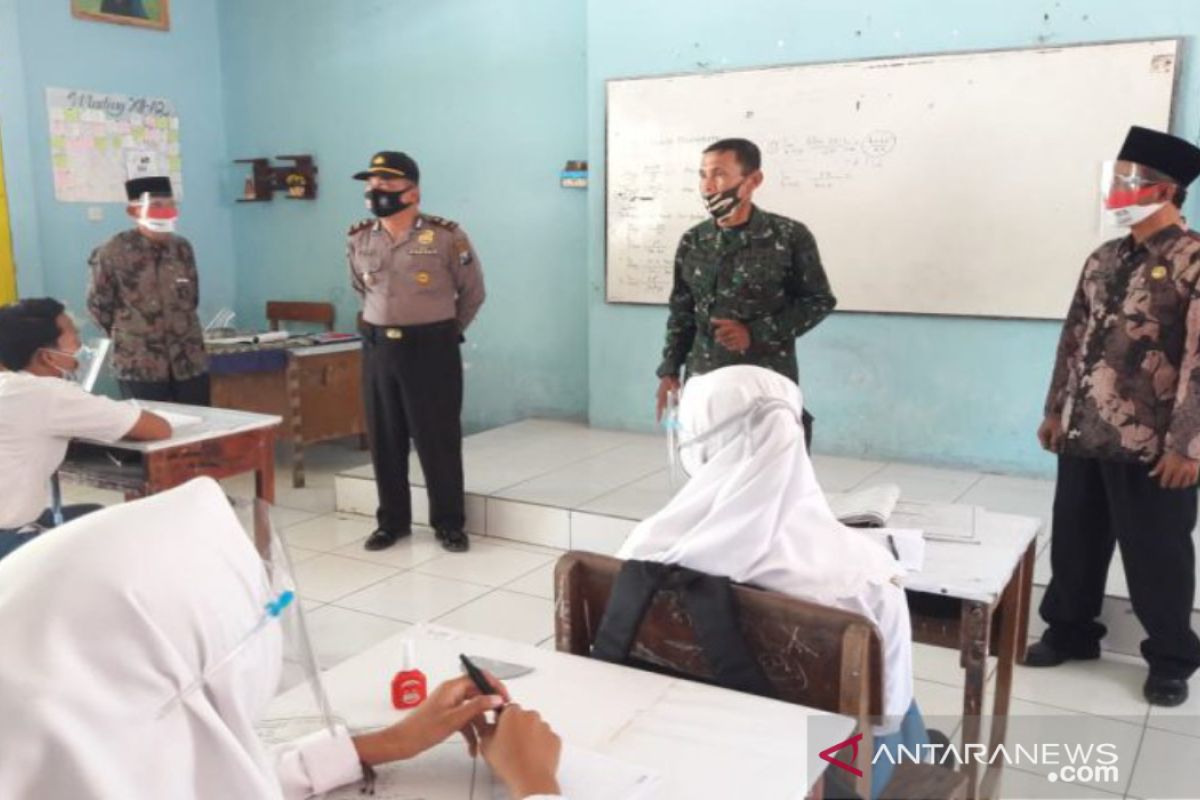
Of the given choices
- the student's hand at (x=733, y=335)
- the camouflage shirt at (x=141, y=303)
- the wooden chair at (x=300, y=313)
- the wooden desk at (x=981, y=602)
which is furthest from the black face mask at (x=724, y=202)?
the wooden chair at (x=300, y=313)

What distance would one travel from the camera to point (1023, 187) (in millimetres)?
4141

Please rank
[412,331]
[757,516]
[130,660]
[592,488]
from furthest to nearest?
[592,488], [412,331], [757,516], [130,660]

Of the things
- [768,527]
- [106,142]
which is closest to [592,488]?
[768,527]

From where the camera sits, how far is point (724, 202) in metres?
3.18

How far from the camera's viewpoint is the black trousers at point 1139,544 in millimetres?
2617

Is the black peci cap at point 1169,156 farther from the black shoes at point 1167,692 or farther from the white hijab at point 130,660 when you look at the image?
the white hijab at point 130,660

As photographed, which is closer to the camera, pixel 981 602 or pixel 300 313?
pixel 981 602

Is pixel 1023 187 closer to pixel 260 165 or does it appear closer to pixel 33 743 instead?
pixel 33 743

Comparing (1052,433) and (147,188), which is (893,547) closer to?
(1052,433)

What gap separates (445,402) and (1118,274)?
237 centimetres

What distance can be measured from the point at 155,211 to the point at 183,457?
4.44 feet

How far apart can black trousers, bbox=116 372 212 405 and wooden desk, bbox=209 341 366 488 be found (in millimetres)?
786

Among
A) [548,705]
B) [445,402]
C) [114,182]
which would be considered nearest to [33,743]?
[548,705]

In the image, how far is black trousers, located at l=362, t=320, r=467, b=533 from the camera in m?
3.85
